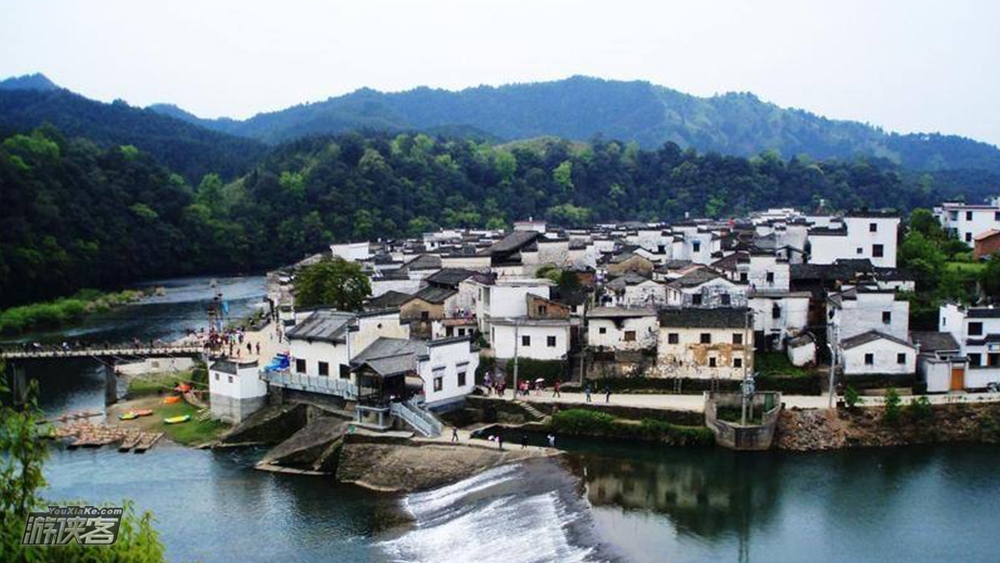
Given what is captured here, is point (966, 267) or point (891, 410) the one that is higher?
point (966, 267)

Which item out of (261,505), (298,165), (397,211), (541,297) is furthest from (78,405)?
(298,165)

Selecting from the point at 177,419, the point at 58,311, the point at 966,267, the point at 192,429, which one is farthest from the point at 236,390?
the point at 966,267

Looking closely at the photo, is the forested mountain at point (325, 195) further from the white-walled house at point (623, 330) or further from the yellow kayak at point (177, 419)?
the white-walled house at point (623, 330)

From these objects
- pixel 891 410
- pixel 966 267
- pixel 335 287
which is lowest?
pixel 891 410

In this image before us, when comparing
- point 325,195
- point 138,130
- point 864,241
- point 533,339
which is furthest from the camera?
point 138,130

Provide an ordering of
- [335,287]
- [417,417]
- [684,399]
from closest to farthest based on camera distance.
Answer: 1. [417,417]
2. [684,399]
3. [335,287]

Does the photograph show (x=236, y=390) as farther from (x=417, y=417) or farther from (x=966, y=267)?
(x=966, y=267)

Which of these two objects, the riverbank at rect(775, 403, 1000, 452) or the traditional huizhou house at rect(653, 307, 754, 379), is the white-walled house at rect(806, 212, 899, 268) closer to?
the traditional huizhou house at rect(653, 307, 754, 379)
